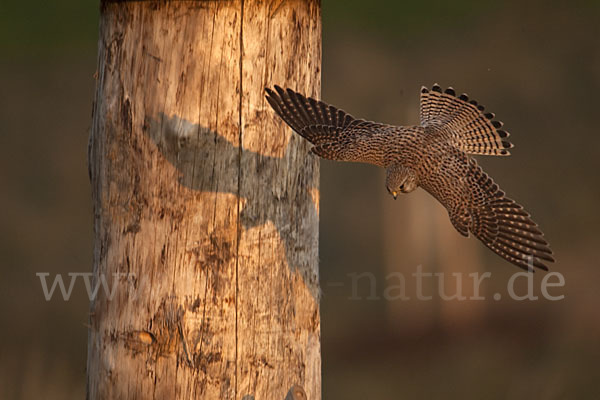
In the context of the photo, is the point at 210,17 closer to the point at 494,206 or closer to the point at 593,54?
the point at 494,206

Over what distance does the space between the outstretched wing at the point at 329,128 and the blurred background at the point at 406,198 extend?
3.50m

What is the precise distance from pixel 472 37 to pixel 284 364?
191 inches

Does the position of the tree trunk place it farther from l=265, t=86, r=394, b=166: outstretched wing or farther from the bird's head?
the bird's head

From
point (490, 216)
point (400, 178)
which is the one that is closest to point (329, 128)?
point (400, 178)

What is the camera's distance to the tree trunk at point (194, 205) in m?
2.82

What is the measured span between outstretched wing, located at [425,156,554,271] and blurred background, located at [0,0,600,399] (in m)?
3.48

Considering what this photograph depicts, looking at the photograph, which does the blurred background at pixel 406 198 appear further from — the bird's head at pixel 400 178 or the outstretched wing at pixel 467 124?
the bird's head at pixel 400 178

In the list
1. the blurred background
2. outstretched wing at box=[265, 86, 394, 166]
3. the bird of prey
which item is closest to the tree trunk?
outstretched wing at box=[265, 86, 394, 166]

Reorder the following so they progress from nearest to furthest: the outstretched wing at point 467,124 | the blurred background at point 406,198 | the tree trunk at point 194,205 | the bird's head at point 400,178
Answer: the tree trunk at point 194,205 → the bird's head at point 400,178 → the outstretched wing at point 467,124 → the blurred background at point 406,198

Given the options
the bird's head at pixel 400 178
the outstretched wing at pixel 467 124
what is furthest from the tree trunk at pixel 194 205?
the outstretched wing at pixel 467 124

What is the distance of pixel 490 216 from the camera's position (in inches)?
137

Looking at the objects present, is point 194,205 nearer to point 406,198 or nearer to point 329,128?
point 329,128

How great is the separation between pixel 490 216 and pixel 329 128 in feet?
2.43

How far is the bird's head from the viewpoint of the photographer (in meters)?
3.57
